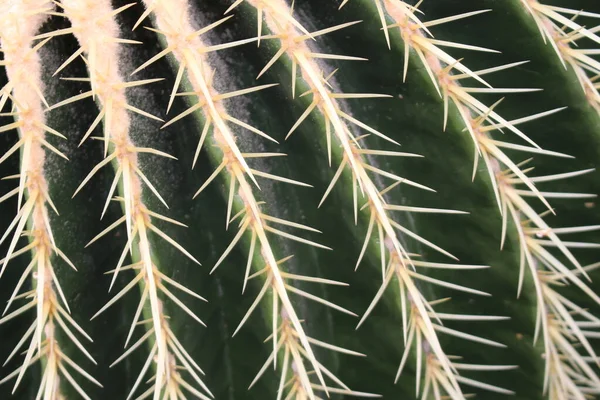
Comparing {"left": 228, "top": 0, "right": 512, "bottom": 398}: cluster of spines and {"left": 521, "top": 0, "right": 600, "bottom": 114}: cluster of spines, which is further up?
{"left": 521, "top": 0, "right": 600, "bottom": 114}: cluster of spines

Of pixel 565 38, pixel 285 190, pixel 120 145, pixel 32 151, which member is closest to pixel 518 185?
pixel 565 38

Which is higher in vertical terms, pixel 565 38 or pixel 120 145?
pixel 565 38

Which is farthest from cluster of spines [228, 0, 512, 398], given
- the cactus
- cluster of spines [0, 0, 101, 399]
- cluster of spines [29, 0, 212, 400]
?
cluster of spines [0, 0, 101, 399]

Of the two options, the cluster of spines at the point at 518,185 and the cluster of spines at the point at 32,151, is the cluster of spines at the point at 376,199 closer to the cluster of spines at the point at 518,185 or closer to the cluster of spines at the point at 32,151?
the cluster of spines at the point at 518,185

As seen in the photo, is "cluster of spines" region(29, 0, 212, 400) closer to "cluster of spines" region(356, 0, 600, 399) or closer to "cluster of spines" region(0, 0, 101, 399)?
"cluster of spines" region(0, 0, 101, 399)

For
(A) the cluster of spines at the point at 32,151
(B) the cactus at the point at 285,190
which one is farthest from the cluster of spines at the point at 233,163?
(A) the cluster of spines at the point at 32,151

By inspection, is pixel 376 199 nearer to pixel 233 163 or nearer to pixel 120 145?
pixel 233 163

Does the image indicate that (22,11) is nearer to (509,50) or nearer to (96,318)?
(96,318)
